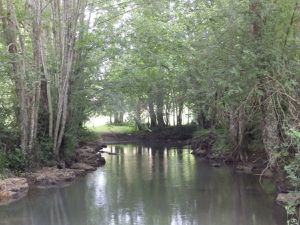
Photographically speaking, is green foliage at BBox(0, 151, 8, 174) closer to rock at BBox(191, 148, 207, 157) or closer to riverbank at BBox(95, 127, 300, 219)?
riverbank at BBox(95, 127, 300, 219)

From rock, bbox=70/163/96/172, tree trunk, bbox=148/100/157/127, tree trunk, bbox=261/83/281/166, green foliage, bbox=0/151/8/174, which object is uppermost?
tree trunk, bbox=148/100/157/127

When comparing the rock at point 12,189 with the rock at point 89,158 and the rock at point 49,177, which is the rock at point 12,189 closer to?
the rock at point 49,177

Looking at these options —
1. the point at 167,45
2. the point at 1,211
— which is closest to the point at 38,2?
the point at 167,45

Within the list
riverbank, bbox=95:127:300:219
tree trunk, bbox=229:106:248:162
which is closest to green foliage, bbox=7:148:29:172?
tree trunk, bbox=229:106:248:162

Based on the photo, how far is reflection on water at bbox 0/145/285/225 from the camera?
1046 cm

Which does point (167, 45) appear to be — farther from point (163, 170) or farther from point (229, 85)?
point (229, 85)

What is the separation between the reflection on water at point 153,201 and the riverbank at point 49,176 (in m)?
0.34

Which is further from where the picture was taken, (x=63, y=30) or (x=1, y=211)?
(x=63, y=30)

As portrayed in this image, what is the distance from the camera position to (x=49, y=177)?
14836 mm

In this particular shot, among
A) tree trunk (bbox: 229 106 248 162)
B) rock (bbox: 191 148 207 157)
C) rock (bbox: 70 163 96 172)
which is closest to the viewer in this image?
tree trunk (bbox: 229 106 248 162)

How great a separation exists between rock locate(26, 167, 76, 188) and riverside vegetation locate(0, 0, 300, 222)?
0.47m

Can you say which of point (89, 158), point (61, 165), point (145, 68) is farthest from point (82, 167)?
point (145, 68)

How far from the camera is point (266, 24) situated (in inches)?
431

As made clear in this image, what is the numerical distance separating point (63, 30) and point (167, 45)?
4256 mm
